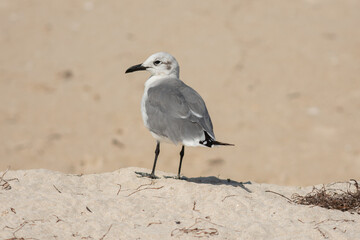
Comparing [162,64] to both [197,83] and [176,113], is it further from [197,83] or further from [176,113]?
[197,83]

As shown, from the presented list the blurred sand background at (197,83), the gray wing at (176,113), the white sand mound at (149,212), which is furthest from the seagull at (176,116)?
the blurred sand background at (197,83)

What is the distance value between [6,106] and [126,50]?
308cm

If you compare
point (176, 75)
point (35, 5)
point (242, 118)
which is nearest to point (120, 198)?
point (176, 75)

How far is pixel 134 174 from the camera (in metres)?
7.19

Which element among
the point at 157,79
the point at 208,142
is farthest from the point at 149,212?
the point at 157,79

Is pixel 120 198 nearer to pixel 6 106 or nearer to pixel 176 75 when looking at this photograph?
pixel 176 75

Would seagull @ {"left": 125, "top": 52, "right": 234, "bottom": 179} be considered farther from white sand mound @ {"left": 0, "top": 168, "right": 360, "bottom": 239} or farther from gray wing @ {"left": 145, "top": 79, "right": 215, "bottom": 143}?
white sand mound @ {"left": 0, "top": 168, "right": 360, "bottom": 239}

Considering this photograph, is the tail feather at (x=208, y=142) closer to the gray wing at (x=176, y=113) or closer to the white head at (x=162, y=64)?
the gray wing at (x=176, y=113)

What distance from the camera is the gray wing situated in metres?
6.82

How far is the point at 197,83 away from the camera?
14359 millimetres

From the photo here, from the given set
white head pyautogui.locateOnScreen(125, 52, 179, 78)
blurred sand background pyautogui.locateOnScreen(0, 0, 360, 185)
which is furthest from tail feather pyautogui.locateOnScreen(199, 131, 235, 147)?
blurred sand background pyautogui.locateOnScreen(0, 0, 360, 185)

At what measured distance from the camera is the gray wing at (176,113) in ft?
22.4

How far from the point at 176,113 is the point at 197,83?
7.44 meters

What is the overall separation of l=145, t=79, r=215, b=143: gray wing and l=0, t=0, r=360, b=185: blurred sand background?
4850mm
